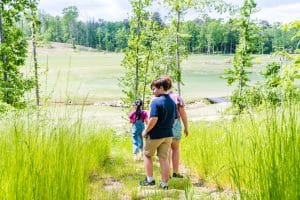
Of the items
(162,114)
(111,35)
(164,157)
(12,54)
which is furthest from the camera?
(111,35)

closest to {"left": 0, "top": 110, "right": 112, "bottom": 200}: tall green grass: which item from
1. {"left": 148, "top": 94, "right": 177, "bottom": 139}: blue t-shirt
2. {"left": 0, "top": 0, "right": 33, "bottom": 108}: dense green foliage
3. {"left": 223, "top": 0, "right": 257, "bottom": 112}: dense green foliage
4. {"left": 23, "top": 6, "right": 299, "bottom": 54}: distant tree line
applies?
{"left": 148, "top": 94, "right": 177, "bottom": 139}: blue t-shirt

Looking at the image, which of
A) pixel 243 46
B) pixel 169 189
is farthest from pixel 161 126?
pixel 243 46

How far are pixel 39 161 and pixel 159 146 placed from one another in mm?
3230

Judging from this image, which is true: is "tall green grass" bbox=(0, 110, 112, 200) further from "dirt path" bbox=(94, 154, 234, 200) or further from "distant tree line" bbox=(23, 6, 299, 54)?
"distant tree line" bbox=(23, 6, 299, 54)

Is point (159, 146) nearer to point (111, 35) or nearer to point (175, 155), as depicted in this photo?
point (175, 155)

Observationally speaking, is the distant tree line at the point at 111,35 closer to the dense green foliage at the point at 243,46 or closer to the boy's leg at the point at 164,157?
the dense green foliage at the point at 243,46

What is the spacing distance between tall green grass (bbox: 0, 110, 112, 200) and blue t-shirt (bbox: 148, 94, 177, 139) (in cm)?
205

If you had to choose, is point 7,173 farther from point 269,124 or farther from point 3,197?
point 269,124

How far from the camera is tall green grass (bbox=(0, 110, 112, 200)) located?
355cm

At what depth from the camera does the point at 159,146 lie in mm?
6746

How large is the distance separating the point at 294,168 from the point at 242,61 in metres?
24.6

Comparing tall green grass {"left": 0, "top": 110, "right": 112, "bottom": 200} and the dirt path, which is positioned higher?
tall green grass {"left": 0, "top": 110, "right": 112, "bottom": 200}

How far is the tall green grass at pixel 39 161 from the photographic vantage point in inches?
140

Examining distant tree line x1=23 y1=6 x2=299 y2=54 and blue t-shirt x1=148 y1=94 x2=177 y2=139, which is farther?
distant tree line x1=23 y1=6 x2=299 y2=54
